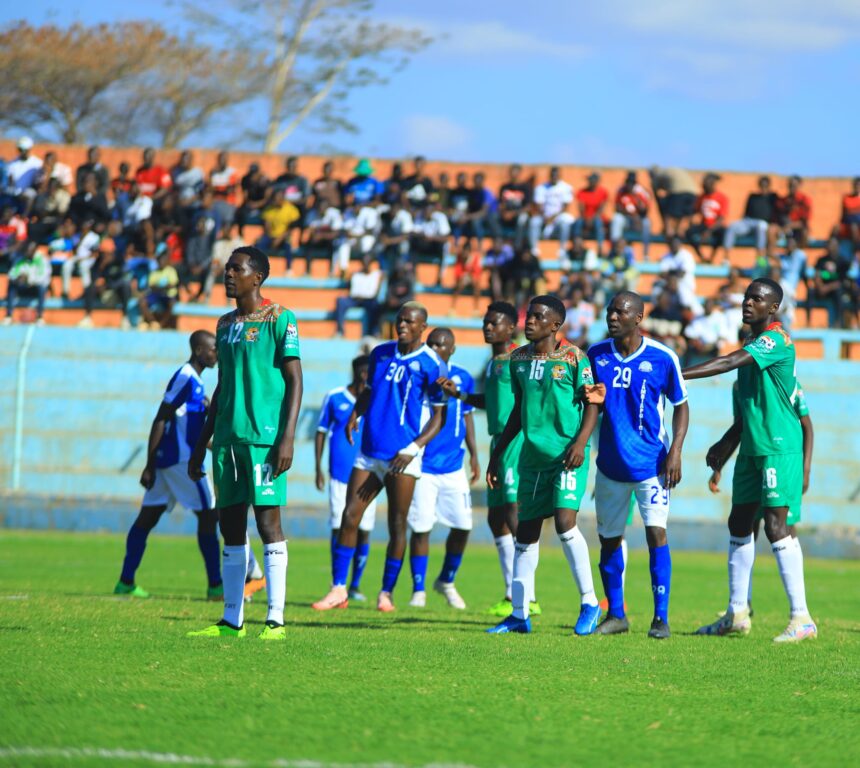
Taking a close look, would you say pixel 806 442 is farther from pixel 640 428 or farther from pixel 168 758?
pixel 168 758

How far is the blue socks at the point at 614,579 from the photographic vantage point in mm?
10367

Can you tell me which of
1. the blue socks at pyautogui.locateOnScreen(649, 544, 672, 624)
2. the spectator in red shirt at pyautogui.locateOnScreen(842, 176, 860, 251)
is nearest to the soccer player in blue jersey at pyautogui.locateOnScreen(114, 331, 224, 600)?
the blue socks at pyautogui.locateOnScreen(649, 544, 672, 624)

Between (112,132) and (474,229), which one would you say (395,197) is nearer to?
(474,229)

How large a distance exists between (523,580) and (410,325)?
2592mm

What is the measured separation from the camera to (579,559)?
10.1 m

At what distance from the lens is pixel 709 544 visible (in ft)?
76.0

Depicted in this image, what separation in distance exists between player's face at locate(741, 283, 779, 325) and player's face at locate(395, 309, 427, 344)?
9.42ft

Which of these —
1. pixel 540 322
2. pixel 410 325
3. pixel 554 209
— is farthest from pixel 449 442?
pixel 554 209

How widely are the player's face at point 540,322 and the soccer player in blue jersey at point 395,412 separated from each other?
1.73 metres

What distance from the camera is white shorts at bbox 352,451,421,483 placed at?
11.7 meters

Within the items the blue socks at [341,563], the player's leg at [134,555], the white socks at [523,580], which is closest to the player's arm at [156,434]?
the player's leg at [134,555]

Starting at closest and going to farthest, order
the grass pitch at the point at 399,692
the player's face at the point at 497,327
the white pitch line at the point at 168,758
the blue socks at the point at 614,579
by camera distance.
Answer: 1. the white pitch line at the point at 168,758
2. the grass pitch at the point at 399,692
3. the blue socks at the point at 614,579
4. the player's face at the point at 497,327

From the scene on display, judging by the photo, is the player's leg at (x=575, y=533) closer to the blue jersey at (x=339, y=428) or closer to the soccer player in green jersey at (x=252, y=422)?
the soccer player in green jersey at (x=252, y=422)

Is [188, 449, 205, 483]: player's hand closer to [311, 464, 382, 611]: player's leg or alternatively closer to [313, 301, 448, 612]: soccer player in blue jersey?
[313, 301, 448, 612]: soccer player in blue jersey
